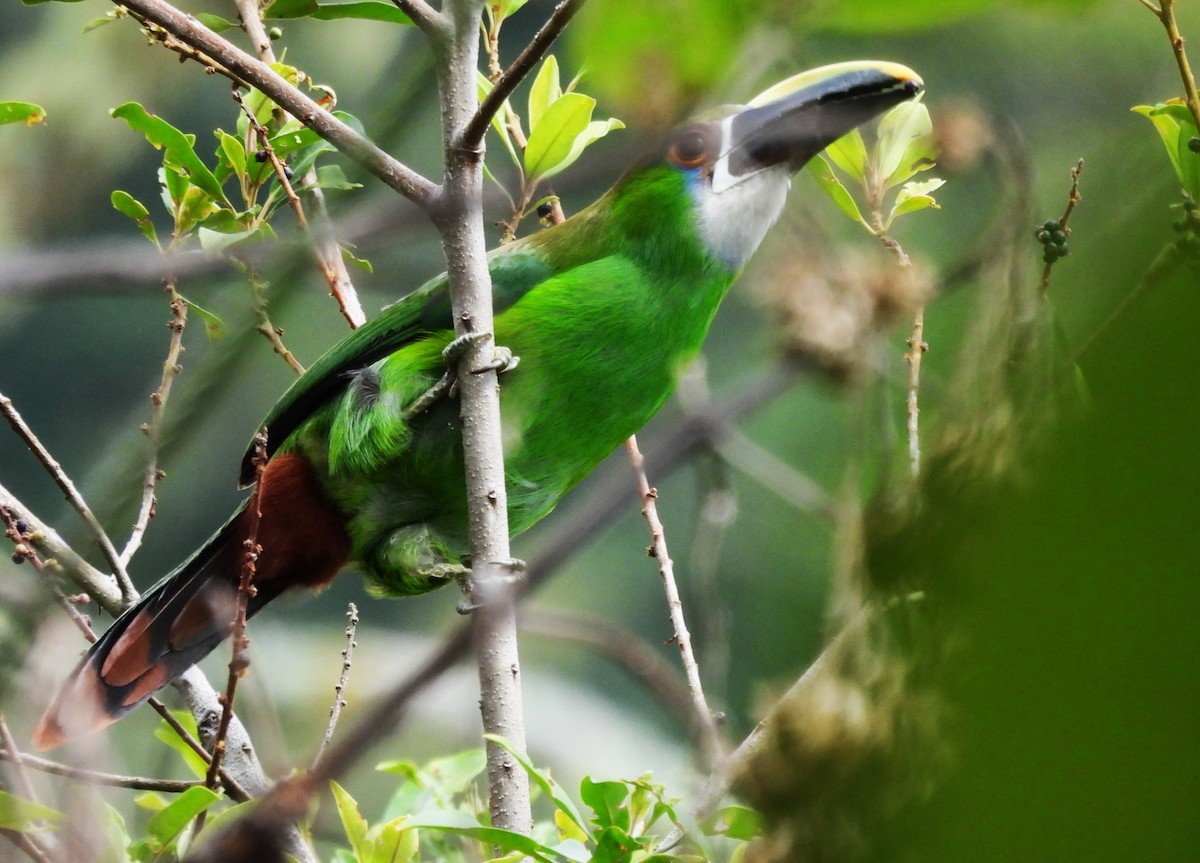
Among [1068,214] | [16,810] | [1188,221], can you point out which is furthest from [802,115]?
[1188,221]

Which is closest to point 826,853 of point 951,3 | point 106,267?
point 951,3

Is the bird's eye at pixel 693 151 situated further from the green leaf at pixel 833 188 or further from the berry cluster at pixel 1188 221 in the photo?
the berry cluster at pixel 1188 221

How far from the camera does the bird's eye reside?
2410 mm

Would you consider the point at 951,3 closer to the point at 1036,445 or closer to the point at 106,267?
the point at 1036,445

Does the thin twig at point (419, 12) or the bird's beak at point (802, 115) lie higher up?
the bird's beak at point (802, 115)

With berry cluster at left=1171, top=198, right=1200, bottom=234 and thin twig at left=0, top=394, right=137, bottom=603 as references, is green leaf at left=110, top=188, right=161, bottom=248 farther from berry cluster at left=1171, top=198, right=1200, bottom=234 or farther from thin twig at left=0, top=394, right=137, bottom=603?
berry cluster at left=1171, top=198, right=1200, bottom=234


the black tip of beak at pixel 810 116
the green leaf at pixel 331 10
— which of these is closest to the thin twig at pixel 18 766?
the green leaf at pixel 331 10

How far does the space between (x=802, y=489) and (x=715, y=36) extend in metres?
0.23

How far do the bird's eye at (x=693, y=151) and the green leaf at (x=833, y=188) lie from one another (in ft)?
2.90

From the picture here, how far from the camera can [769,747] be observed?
362 millimetres

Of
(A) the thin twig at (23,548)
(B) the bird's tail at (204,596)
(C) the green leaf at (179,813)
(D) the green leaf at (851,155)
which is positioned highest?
(D) the green leaf at (851,155)

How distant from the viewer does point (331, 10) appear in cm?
166

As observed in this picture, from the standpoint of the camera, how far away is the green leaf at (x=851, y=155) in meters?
1.59

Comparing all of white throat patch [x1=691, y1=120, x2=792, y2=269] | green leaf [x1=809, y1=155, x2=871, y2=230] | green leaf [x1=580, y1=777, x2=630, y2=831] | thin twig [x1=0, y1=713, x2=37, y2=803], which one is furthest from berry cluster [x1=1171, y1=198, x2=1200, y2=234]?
white throat patch [x1=691, y1=120, x2=792, y2=269]
